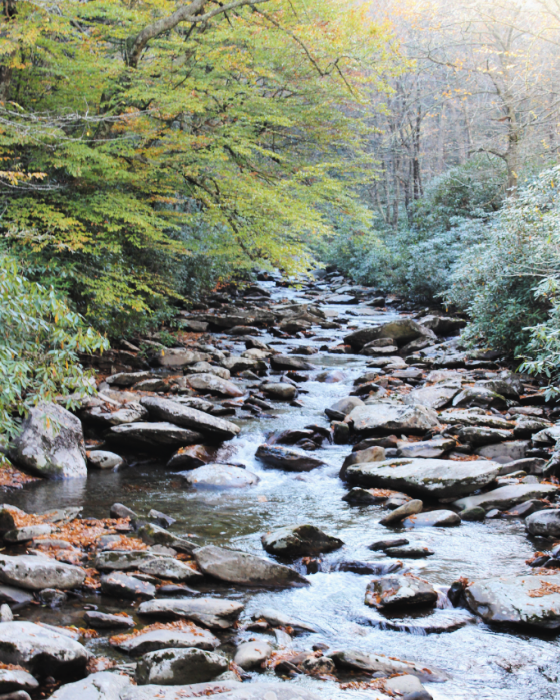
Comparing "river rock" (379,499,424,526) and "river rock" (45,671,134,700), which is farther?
"river rock" (379,499,424,526)

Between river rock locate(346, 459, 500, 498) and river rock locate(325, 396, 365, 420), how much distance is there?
2.48m

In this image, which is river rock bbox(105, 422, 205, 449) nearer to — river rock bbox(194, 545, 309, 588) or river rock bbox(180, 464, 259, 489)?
river rock bbox(180, 464, 259, 489)

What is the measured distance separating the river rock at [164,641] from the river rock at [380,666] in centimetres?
83

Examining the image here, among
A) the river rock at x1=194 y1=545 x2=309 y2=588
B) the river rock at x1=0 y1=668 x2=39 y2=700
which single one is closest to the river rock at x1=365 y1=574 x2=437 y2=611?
the river rock at x1=194 y1=545 x2=309 y2=588

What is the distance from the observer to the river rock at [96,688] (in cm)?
284

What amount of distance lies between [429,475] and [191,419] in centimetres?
364

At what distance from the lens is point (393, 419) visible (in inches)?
344

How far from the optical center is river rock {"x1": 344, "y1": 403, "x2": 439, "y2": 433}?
340 inches

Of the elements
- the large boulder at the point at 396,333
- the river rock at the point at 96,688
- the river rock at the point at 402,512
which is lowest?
the river rock at the point at 402,512

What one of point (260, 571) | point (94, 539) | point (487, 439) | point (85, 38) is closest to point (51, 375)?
point (94, 539)

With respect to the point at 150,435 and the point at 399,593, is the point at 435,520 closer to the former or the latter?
the point at 399,593

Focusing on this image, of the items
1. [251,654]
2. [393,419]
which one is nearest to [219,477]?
[393,419]

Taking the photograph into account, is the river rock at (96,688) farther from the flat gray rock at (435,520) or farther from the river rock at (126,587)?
the flat gray rock at (435,520)

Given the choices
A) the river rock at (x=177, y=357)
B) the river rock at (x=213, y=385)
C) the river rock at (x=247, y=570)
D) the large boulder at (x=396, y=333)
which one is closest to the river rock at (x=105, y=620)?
the river rock at (x=247, y=570)
